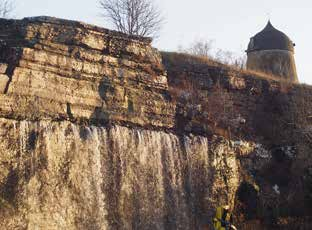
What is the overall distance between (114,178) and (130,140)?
1.31 meters

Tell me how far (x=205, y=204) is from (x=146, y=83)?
439 cm

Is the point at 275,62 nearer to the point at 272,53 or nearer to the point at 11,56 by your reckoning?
the point at 272,53

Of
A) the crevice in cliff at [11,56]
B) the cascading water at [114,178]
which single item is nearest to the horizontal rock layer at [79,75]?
the crevice in cliff at [11,56]

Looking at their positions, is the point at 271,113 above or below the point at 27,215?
above

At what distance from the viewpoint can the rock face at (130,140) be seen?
43.8ft

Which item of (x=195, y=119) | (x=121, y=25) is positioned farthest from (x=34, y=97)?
(x=121, y=25)

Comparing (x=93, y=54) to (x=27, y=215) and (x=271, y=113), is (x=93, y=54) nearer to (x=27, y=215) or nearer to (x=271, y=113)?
(x=27, y=215)

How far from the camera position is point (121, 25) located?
30125mm

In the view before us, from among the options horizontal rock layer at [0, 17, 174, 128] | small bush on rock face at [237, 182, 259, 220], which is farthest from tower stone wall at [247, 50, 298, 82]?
horizontal rock layer at [0, 17, 174, 128]

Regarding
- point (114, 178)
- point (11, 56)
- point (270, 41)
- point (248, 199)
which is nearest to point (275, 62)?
point (270, 41)

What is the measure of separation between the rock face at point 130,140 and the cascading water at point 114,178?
0.03m

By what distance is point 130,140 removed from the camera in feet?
50.4

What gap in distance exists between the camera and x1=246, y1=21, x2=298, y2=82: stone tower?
103 feet

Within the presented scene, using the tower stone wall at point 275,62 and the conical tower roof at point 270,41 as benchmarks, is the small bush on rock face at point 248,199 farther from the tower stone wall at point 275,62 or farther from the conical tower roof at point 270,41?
the conical tower roof at point 270,41
